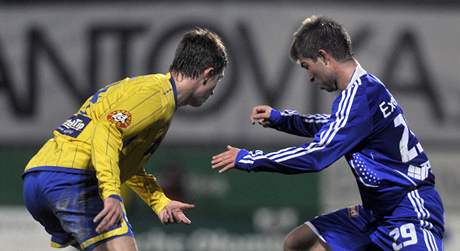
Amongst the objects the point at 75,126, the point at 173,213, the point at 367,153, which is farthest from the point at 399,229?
the point at 75,126

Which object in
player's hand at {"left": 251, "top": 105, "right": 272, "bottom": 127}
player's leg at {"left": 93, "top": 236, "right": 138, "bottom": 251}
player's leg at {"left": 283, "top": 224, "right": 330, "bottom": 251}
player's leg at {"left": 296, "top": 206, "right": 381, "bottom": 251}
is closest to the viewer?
player's leg at {"left": 93, "top": 236, "right": 138, "bottom": 251}

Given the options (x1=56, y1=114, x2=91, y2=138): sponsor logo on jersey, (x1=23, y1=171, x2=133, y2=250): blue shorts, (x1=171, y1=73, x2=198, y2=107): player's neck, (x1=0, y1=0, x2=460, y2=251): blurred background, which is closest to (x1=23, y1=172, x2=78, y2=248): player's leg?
(x1=23, y1=171, x2=133, y2=250): blue shorts

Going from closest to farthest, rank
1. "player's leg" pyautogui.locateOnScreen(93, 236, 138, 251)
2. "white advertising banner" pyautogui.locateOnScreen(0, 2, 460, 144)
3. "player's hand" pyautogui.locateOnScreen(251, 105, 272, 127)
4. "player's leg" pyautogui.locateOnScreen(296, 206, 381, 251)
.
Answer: "player's leg" pyautogui.locateOnScreen(93, 236, 138, 251)
"player's leg" pyautogui.locateOnScreen(296, 206, 381, 251)
"player's hand" pyautogui.locateOnScreen(251, 105, 272, 127)
"white advertising banner" pyautogui.locateOnScreen(0, 2, 460, 144)

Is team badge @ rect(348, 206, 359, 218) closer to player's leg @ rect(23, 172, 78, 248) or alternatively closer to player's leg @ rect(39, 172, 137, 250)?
player's leg @ rect(39, 172, 137, 250)

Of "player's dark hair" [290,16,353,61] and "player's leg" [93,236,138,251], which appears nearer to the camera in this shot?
"player's leg" [93,236,138,251]

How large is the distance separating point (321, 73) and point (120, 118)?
1.14m

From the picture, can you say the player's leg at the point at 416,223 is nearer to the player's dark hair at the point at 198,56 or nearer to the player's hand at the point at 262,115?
the player's hand at the point at 262,115

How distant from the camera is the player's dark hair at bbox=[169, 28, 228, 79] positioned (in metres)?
5.81

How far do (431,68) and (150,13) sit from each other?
3711mm

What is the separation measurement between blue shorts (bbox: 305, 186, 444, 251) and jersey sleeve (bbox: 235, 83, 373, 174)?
0.46 meters

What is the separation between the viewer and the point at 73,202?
18.6 ft

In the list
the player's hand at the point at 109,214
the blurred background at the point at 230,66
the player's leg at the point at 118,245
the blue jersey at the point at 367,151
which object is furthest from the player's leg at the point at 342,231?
the blurred background at the point at 230,66

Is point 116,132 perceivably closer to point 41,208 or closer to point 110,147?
point 110,147

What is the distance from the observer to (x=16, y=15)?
45.9ft
